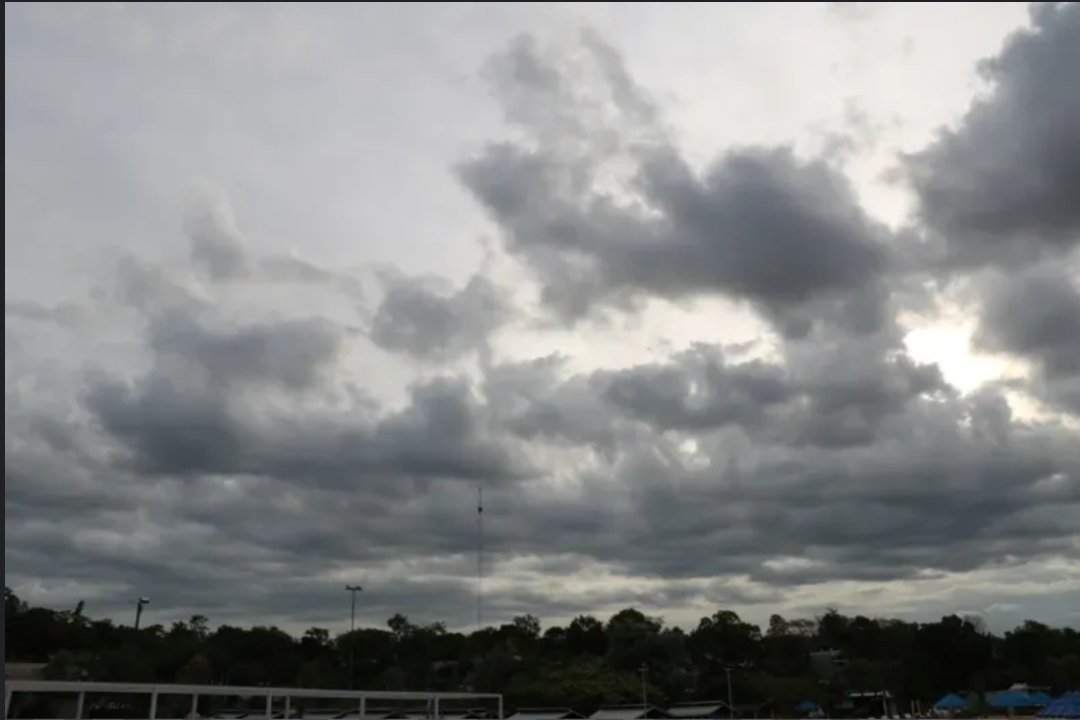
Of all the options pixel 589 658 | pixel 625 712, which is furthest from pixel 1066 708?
pixel 589 658

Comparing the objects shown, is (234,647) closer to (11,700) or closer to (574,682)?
(574,682)

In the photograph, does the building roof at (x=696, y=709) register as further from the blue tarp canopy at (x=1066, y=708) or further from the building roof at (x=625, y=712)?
the blue tarp canopy at (x=1066, y=708)

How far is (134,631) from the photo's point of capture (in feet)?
368

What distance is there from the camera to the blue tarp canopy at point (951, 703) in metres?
115

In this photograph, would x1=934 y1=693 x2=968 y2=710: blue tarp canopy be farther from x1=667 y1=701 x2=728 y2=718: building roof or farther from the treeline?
x1=667 y1=701 x2=728 y2=718: building roof

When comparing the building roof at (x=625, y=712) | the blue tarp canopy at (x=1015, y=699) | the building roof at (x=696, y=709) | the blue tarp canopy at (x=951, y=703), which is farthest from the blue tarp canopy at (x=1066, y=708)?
the building roof at (x=625, y=712)

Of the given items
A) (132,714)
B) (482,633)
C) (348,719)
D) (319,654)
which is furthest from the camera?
(482,633)

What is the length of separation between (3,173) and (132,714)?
3159 centimetres

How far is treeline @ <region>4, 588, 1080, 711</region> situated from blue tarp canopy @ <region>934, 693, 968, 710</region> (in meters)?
5.75

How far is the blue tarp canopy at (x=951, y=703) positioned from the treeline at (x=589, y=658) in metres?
5.75

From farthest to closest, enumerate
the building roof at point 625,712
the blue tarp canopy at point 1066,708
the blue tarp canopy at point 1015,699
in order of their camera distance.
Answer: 1. the blue tarp canopy at point 1015,699
2. the blue tarp canopy at point 1066,708
3. the building roof at point 625,712

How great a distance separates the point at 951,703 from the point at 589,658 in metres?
42.9

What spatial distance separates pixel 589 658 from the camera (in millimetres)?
124688

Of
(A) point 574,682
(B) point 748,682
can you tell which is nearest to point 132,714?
(A) point 574,682
